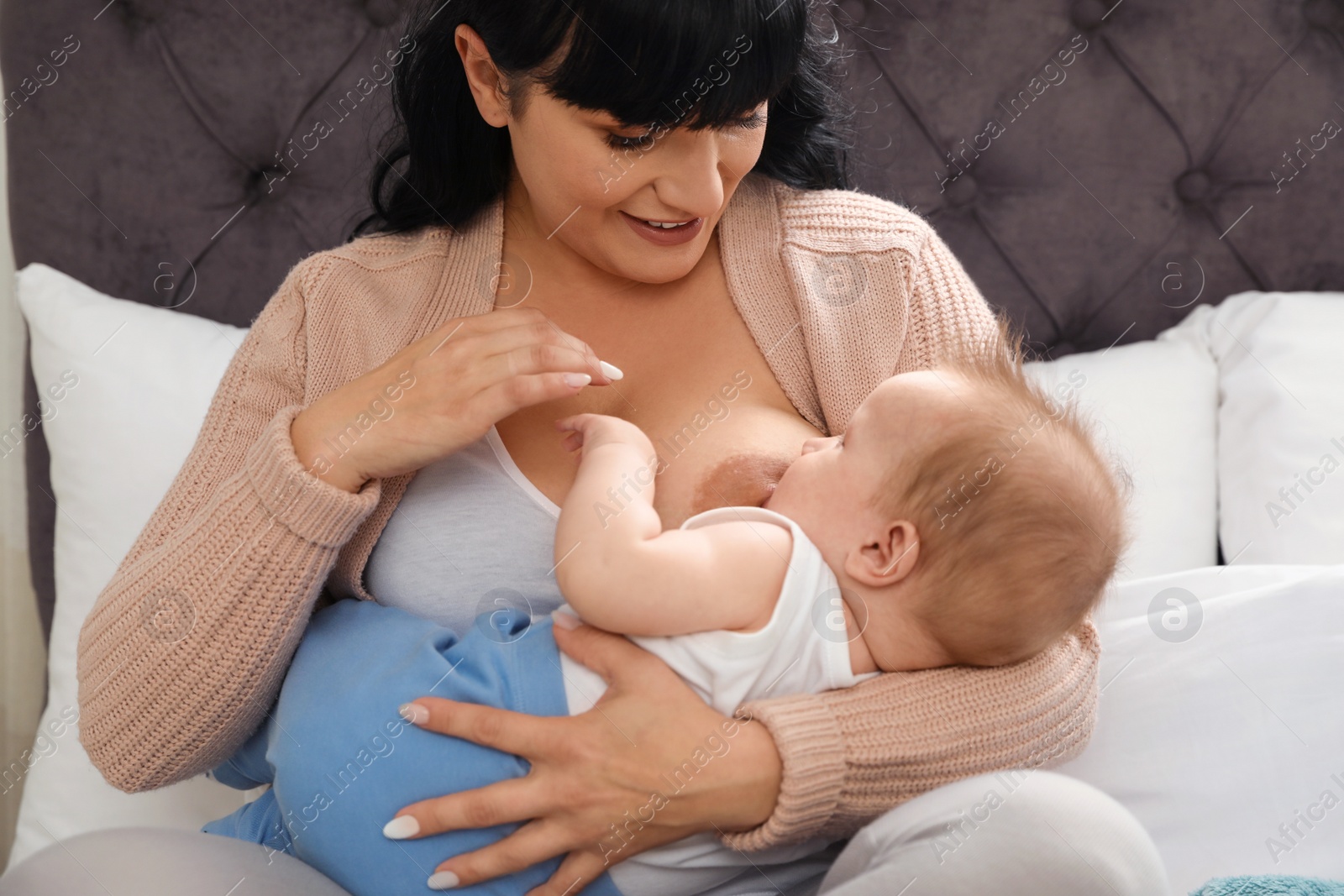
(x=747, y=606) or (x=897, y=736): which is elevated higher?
(x=747, y=606)

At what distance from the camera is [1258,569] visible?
1207mm

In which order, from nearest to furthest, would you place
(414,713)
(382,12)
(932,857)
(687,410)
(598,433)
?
(932,857) < (414,713) < (598,433) < (687,410) < (382,12)

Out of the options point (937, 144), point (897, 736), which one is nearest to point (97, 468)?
point (897, 736)

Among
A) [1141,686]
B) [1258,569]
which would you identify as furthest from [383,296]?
[1258,569]

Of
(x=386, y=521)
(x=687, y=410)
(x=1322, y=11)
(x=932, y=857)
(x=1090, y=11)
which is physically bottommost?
(x=1322, y=11)

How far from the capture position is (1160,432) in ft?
4.81

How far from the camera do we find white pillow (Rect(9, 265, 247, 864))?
4.39 ft

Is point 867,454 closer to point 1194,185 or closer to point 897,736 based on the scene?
point 897,736

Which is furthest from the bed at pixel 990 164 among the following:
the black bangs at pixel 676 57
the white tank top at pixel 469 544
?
the black bangs at pixel 676 57

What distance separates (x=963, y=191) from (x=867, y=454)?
85 centimetres

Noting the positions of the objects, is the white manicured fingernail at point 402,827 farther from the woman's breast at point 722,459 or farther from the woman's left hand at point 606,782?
the woman's breast at point 722,459

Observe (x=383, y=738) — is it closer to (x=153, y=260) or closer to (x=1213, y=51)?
(x=153, y=260)

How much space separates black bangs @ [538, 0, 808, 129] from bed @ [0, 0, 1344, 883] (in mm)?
661

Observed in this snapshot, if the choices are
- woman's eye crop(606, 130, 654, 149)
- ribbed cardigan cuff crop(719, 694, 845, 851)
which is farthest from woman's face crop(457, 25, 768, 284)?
ribbed cardigan cuff crop(719, 694, 845, 851)
